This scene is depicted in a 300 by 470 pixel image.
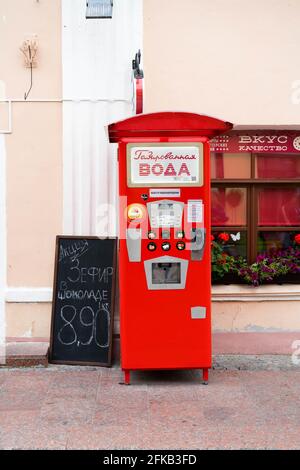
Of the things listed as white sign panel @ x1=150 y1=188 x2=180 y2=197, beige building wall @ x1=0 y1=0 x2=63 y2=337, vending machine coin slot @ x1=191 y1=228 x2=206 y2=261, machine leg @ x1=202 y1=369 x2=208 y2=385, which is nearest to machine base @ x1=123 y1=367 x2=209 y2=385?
machine leg @ x1=202 y1=369 x2=208 y2=385

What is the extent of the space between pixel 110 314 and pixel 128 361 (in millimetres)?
821

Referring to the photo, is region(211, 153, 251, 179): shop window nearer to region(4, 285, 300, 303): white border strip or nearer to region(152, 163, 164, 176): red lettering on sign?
region(4, 285, 300, 303): white border strip

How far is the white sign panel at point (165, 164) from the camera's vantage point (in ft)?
16.5

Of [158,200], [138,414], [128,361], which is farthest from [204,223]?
[138,414]

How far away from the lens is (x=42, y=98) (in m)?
6.12

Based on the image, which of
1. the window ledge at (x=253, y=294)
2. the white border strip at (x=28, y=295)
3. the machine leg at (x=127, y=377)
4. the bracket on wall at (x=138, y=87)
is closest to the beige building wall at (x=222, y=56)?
the bracket on wall at (x=138, y=87)

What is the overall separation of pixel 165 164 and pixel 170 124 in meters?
0.37

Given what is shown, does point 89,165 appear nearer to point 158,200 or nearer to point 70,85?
point 70,85

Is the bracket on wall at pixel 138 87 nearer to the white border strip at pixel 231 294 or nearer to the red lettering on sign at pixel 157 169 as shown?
the red lettering on sign at pixel 157 169

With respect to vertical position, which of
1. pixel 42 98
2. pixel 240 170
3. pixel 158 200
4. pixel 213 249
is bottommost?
pixel 213 249

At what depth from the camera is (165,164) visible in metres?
5.05

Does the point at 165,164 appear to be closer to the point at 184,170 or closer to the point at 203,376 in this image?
the point at 184,170

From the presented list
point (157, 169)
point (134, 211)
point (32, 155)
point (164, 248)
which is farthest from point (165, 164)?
point (32, 155)

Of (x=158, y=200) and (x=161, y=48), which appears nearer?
(x=158, y=200)
